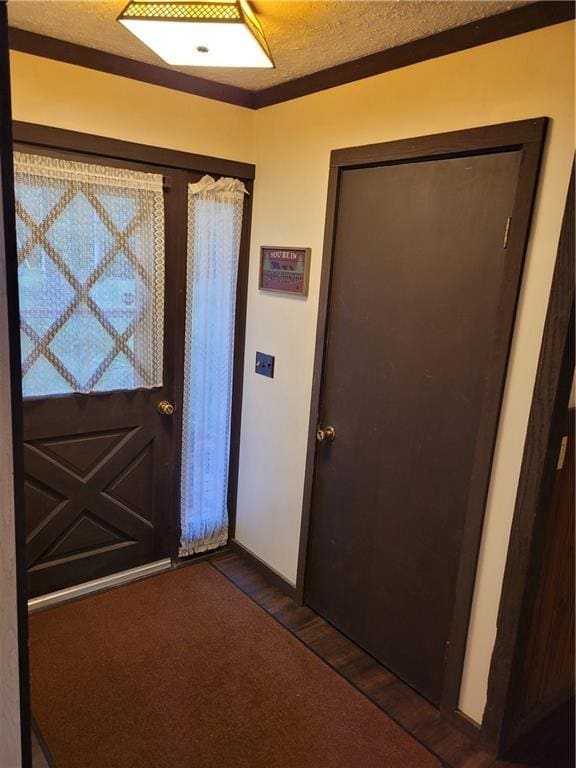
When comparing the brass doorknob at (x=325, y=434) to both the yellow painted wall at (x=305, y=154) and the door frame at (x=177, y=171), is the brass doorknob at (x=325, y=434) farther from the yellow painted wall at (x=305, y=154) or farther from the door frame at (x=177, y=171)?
the door frame at (x=177, y=171)

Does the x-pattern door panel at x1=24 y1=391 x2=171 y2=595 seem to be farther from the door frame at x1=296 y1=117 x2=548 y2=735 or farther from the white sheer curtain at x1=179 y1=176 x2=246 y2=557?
the door frame at x1=296 y1=117 x2=548 y2=735

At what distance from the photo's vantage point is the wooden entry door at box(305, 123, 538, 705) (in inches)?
68.7

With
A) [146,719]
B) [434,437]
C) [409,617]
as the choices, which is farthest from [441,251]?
[146,719]

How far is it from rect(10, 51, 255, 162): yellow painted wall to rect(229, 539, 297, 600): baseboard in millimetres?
2006

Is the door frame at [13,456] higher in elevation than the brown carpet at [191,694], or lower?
higher

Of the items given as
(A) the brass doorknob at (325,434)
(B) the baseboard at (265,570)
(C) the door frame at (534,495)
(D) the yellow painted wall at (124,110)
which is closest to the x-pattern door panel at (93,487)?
(B) the baseboard at (265,570)

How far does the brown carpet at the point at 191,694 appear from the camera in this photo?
5.93 ft

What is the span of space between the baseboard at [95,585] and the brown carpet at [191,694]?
5 cm

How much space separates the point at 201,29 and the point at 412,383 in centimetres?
132

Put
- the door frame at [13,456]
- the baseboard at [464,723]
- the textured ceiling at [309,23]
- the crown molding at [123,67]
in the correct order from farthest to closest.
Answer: the crown molding at [123,67], the baseboard at [464,723], the textured ceiling at [309,23], the door frame at [13,456]

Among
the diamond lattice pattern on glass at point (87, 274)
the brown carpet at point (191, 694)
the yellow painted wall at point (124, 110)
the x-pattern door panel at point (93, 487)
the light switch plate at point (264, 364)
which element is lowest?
the brown carpet at point (191, 694)

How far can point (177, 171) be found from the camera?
2.45m

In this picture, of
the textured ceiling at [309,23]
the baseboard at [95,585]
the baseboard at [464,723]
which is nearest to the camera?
the textured ceiling at [309,23]

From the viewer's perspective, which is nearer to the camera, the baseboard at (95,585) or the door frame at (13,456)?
the door frame at (13,456)
